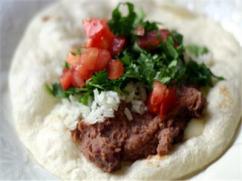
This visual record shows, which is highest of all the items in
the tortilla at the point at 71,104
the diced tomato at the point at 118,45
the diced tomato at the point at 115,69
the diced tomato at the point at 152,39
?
the diced tomato at the point at 152,39

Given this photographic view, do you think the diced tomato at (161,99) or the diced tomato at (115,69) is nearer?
the diced tomato at (161,99)

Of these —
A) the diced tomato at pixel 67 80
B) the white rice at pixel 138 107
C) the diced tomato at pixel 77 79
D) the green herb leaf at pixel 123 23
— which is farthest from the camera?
the green herb leaf at pixel 123 23

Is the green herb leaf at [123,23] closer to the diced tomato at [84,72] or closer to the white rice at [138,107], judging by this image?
the diced tomato at [84,72]

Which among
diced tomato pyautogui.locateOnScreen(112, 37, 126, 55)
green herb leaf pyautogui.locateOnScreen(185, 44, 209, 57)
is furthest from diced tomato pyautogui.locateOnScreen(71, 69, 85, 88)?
green herb leaf pyautogui.locateOnScreen(185, 44, 209, 57)

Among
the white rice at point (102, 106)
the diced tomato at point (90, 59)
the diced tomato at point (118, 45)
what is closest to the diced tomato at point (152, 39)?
the diced tomato at point (118, 45)

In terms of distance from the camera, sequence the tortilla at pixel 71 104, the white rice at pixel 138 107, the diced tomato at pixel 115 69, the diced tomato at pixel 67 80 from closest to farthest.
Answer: the tortilla at pixel 71 104, the white rice at pixel 138 107, the diced tomato at pixel 115 69, the diced tomato at pixel 67 80

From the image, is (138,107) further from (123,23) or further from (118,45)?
(123,23)

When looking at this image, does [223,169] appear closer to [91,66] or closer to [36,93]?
[91,66]

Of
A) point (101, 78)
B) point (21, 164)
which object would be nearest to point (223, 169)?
point (101, 78)
